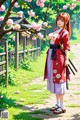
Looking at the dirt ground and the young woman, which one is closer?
the dirt ground

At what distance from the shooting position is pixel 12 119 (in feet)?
19.5

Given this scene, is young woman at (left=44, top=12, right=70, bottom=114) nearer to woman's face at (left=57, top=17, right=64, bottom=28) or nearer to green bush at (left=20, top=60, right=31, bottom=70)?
woman's face at (left=57, top=17, right=64, bottom=28)

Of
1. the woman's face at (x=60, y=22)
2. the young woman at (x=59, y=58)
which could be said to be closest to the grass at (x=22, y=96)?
the young woman at (x=59, y=58)

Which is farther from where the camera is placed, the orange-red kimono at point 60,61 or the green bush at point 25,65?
the green bush at point 25,65

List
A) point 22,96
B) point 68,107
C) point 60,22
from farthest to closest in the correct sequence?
point 22,96
point 68,107
point 60,22

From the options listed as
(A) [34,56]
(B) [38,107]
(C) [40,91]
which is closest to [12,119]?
(B) [38,107]

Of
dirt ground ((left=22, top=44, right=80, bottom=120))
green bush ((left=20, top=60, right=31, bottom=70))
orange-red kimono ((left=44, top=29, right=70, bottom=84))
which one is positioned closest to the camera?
dirt ground ((left=22, top=44, right=80, bottom=120))

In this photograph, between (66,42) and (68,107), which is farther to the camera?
(68,107)

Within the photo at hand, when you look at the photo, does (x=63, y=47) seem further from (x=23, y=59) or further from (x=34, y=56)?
(x=34, y=56)

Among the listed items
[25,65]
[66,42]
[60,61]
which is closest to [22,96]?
[60,61]

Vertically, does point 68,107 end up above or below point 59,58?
below

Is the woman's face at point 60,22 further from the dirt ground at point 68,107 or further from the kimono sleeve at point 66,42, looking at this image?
the dirt ground at point 68,107

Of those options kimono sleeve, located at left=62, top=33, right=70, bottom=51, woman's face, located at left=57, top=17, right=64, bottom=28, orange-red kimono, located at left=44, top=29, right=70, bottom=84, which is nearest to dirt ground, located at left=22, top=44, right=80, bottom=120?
orange-red kimono, located at left=44, top=29, right=70, bottom=84

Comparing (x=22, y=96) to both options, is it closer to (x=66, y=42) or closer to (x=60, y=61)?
(x=60, y=61)
